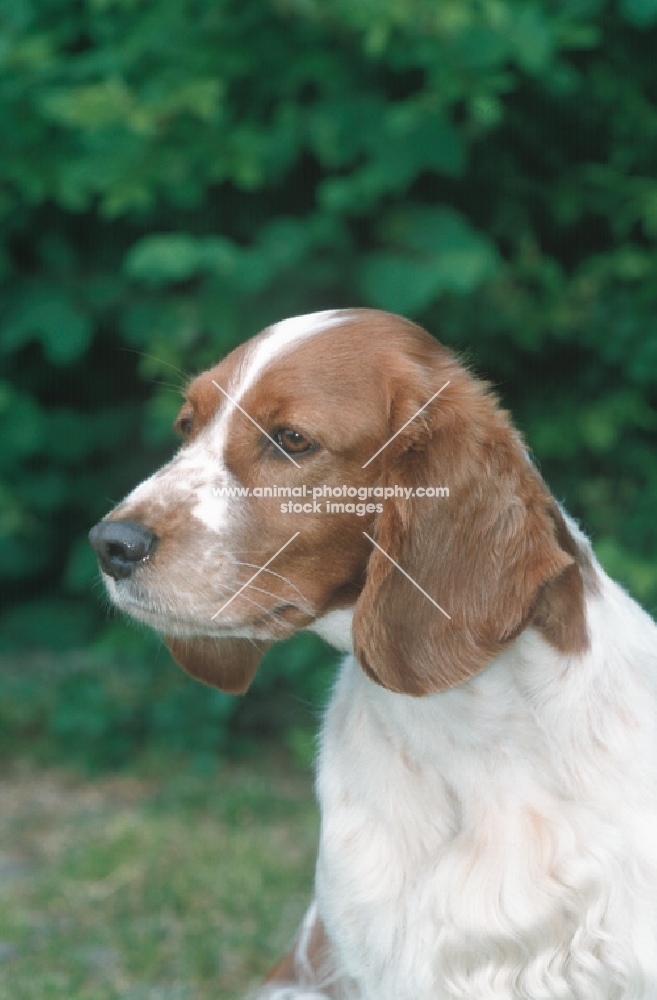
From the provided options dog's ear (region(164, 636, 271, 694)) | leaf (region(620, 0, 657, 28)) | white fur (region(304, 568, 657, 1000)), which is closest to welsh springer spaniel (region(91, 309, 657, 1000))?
white fur (region(304, 568, 657, 1000))

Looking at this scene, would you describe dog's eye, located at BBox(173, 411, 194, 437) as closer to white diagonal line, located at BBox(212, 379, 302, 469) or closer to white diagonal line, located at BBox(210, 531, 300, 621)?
white diagonal line, located at BBox(212, 379, 302, 469)


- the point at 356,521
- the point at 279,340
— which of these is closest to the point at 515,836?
the point at 356,521

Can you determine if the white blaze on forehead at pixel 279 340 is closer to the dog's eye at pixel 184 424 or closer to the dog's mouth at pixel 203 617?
the dog's eye at pixel 184 424

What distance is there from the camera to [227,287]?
4.57 meters

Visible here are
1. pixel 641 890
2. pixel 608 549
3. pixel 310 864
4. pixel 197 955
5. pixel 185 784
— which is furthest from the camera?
pixel 185 784

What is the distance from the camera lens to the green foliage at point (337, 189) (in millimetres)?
4234

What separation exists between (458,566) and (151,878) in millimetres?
2591

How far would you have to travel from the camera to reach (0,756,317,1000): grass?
3771 millimetres

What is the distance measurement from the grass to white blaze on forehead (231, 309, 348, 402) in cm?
200

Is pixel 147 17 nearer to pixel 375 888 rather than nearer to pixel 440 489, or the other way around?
pixel 440 489

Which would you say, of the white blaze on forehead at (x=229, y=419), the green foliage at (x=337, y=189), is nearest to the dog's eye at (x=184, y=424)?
the white blaze on forehead at (x=229, y=419)

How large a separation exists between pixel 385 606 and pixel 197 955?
78.5 inches

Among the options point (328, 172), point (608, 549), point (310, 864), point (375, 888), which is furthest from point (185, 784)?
point (375, 888)

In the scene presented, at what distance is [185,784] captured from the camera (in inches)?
208
